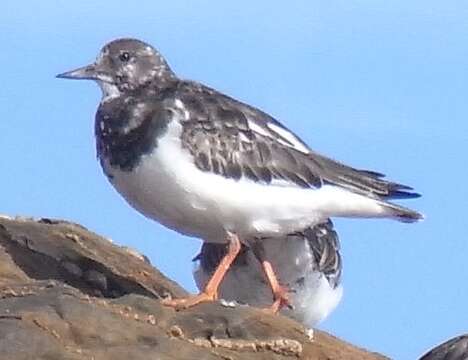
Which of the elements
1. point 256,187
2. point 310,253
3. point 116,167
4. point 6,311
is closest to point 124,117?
point 116,167

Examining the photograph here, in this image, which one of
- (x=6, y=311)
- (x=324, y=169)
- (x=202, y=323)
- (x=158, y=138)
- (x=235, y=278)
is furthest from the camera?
(x=235, y=278)

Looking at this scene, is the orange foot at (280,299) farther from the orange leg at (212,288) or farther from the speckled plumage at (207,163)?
the orange leg at (212,288)

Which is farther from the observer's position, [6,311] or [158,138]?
[158,138]

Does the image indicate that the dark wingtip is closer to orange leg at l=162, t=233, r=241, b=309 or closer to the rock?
orange leg at l=162, t=233, r=241, b=309

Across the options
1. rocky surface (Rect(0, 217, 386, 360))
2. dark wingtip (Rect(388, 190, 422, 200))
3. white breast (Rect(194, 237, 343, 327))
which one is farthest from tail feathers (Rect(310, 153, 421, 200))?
rocky surface (Rect(0, 217, 386, 360))

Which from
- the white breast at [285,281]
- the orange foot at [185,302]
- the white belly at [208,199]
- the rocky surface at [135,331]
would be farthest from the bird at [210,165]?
the rocky surface at [135,331]

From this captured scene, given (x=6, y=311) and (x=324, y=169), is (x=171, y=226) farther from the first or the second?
(x=6, y=311)

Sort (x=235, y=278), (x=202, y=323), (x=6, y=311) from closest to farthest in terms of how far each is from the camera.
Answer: (x=6, y=311) → (x=202, y=323) → (x=235, y=278)
